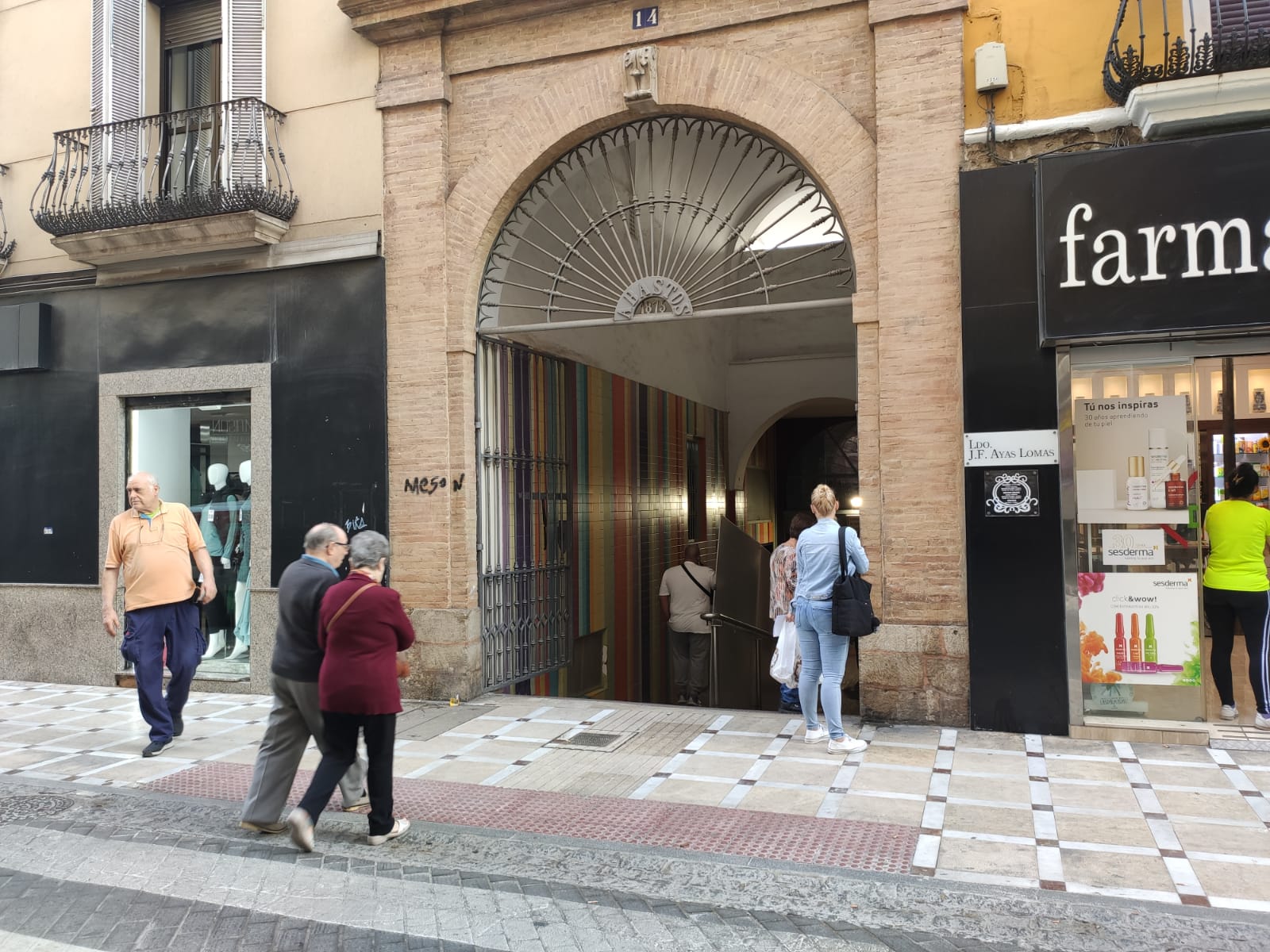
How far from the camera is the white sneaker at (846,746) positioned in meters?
6.41

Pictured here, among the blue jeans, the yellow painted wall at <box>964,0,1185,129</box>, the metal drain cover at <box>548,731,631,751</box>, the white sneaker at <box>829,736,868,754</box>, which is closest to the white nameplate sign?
the blue jeans

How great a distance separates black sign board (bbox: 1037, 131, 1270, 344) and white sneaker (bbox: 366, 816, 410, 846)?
4923 mm

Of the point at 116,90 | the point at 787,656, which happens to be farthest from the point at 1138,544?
the point at 116,90

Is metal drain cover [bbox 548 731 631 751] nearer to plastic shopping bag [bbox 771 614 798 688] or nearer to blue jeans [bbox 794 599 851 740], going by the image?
blue jeans [bbox 794 599 851 740]

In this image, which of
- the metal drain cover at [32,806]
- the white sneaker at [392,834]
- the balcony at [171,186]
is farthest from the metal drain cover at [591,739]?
the balcony at [171,186]

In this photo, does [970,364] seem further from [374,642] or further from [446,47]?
[446,47]

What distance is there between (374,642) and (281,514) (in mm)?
4815

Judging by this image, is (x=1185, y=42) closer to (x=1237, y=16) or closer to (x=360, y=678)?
(x=1237, y=16)

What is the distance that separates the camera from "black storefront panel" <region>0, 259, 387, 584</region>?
8727 mm

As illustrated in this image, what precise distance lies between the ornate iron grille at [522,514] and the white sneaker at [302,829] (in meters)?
3.98

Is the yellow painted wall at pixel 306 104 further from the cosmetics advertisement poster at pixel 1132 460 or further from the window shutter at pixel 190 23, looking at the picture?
the cosmetics advertisement poster at pixel 1132 460

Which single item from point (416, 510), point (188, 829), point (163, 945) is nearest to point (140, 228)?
point (416, 510)

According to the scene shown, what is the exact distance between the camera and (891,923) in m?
3.94

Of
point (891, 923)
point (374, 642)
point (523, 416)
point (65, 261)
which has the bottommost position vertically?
point (891, 923)
